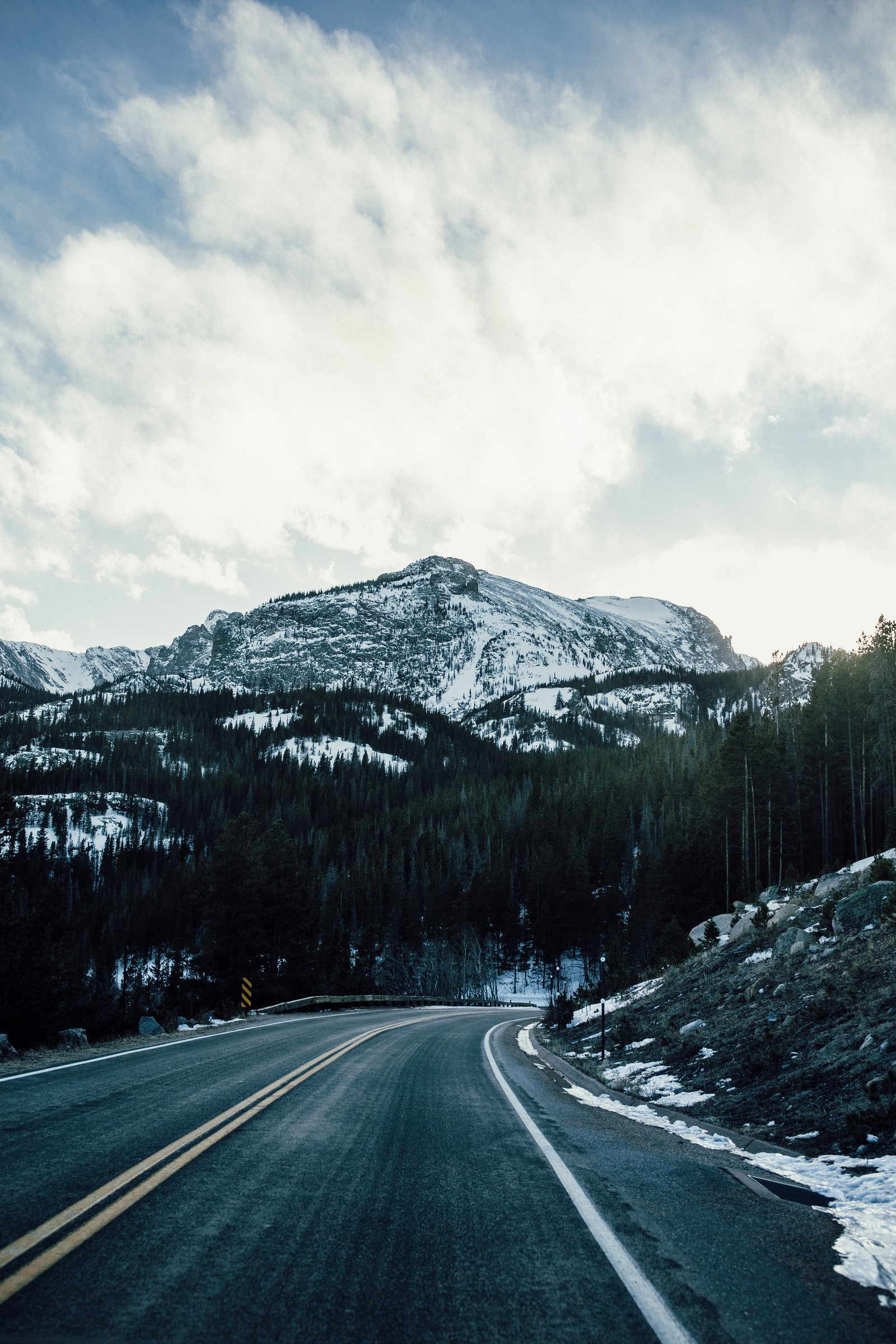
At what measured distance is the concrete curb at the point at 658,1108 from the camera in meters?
6.95

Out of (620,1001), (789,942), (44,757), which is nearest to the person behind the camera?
(789,942)

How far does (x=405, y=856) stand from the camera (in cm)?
10331

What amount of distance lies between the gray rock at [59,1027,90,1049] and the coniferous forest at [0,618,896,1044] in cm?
539

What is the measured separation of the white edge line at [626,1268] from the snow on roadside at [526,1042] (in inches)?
488

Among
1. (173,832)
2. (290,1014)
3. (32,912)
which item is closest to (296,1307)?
(290,1014)

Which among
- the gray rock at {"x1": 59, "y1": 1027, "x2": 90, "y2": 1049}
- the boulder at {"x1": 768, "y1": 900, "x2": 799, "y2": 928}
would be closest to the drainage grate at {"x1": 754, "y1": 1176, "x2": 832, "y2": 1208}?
the gray rock at {"x1": 59, "y1": 1027, "x2": 90, "y2": 1049}

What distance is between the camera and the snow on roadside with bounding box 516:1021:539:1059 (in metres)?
17.9

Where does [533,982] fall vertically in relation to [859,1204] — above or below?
below

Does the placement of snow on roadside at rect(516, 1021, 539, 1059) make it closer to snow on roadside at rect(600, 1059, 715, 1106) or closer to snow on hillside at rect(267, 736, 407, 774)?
snow on roadside at rect(600, 1059, 715, 1106)

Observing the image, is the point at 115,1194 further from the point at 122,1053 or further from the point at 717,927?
the point at 717,927

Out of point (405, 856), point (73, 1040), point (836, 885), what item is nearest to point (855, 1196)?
point (73, 1040)

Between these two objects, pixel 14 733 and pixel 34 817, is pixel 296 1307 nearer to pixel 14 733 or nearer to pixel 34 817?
pixel 34 817

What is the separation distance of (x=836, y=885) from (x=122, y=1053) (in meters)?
18.2

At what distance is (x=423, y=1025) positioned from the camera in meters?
24.7
